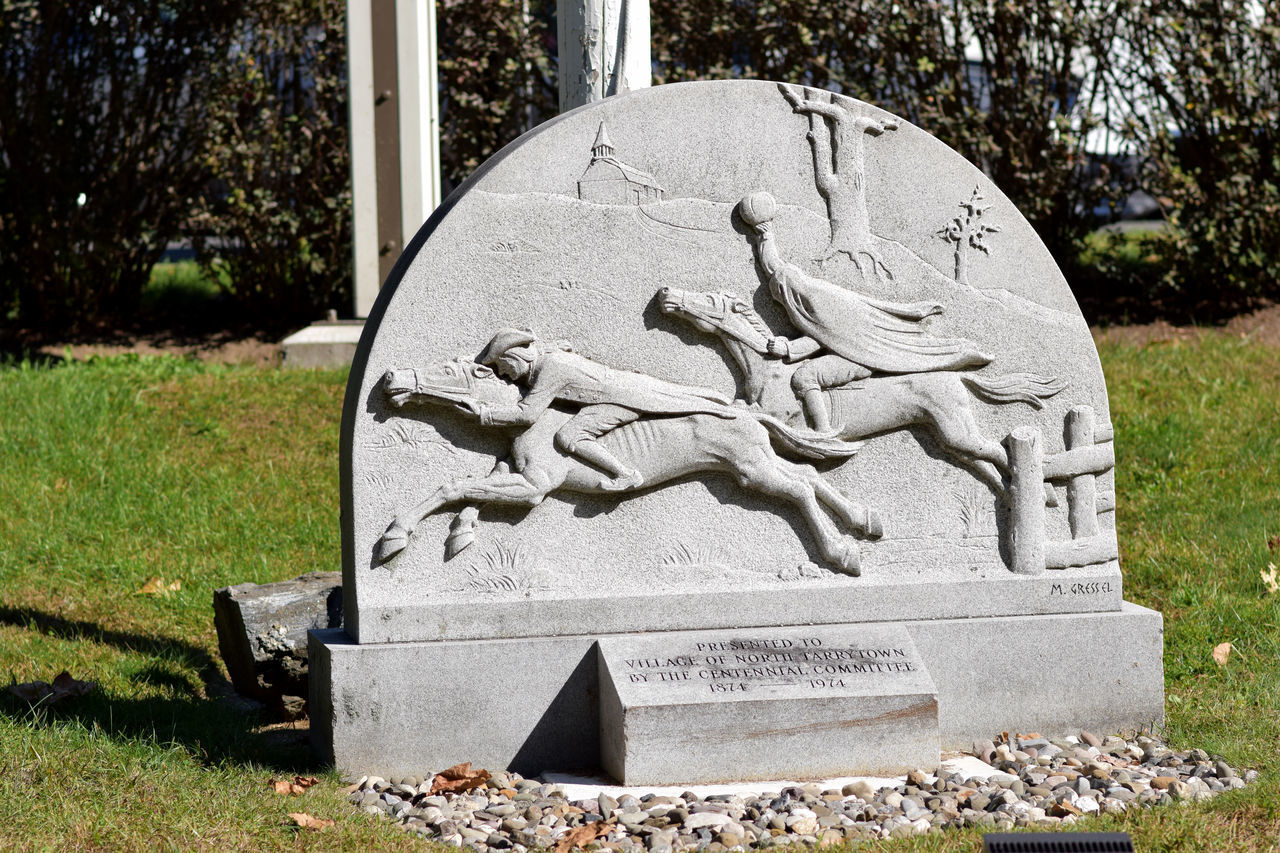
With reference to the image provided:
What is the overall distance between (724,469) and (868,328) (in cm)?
65

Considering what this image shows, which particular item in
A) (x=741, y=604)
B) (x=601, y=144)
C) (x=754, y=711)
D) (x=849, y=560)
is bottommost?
(x=754, y=711)

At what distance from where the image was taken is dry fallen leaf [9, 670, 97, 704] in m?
4.43

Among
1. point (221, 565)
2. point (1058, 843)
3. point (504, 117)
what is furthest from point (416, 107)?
point (1058, 843)

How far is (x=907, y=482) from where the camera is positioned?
14.3 ft

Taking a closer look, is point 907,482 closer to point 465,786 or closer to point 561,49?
point 465,786

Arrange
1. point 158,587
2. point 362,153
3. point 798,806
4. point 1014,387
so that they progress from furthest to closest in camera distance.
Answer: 1. point 362,153
2. point 158,587
3. point 1014,387
4. point 798,806

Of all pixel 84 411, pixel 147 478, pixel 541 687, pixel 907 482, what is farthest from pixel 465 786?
pixel 84 411

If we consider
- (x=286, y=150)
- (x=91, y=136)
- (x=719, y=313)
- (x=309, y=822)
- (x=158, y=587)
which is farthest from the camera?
(x=91, y=136)

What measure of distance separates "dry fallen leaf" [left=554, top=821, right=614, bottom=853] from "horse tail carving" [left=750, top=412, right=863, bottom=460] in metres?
1.33

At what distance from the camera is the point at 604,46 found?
496 centimetres

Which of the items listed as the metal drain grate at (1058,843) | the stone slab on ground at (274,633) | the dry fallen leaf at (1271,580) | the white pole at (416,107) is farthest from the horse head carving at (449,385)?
the white pole at (416,107)

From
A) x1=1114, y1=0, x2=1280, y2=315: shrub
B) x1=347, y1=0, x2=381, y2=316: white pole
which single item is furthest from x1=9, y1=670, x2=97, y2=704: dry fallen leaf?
x1=1114, y1=0, x2=1280, y2=315: shrub

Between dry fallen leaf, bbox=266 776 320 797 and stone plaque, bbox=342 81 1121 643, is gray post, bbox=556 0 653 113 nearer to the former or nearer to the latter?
stone plaque, bbox=342 81 1121 643

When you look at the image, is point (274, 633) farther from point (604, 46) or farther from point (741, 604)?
point (604, 46)
